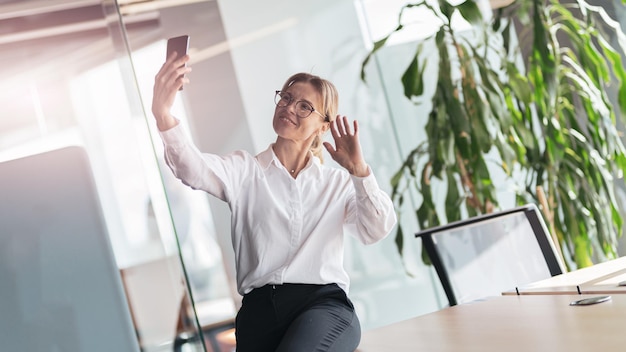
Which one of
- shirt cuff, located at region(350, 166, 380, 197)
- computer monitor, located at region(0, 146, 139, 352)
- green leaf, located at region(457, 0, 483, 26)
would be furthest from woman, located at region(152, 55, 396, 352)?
green leaf, located at region(457, 0, 483, 26)

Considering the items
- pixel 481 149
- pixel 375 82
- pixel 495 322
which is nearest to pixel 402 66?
pixel 375 82

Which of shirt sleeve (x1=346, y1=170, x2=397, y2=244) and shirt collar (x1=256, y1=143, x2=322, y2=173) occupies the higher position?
shirt collar (x1=256, y1=143, x2=322, y2=173)

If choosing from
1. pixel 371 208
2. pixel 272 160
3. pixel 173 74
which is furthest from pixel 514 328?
pixel 173 74

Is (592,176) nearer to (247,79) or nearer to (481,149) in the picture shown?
(481,149)

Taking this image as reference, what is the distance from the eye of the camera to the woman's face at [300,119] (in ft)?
8.79

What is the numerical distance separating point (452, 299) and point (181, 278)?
3.04ft

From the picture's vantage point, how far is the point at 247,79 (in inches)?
149

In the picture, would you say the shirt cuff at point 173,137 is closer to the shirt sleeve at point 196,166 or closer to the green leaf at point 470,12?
the shirt sleeve at point 196,166

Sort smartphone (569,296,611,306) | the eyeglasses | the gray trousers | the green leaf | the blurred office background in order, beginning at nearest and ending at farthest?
1. smartphone (569,296,611,306)
2. the gray trousers
3. the blurred office background
4. the eyeglasses
5. the green leaf

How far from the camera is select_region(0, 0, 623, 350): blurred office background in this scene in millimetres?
2459

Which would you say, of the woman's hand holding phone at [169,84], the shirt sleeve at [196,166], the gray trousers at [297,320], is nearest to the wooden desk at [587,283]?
the gray trousers at [297,320]

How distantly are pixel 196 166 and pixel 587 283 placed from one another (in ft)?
4.07

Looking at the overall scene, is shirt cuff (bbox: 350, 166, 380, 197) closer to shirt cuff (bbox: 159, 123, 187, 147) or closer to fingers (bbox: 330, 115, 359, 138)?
fingers (bbox: 330, 115, 359, 138)

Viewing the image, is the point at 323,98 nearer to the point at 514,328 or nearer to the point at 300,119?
the point at 300,119
